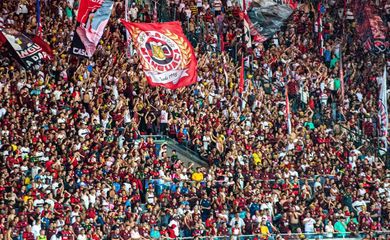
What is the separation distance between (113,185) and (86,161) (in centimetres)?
130

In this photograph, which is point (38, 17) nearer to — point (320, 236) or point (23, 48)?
point (23, 48)

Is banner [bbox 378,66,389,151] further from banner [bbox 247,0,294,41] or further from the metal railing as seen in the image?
the metal railing

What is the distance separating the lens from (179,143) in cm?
4516

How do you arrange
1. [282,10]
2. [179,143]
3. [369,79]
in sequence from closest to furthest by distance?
[179,143]
[282,10]
[369,79]

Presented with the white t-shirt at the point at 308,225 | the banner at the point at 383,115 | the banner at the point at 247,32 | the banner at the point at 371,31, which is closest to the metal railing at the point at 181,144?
the white t-shirt at the point at 308,225

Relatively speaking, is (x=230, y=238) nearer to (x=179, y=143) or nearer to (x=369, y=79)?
(x=179, y=143)

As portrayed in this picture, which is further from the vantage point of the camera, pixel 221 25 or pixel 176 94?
pixel 221 25

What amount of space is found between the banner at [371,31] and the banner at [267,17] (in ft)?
21.0

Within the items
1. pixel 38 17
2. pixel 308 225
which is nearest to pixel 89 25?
pixel 38 17

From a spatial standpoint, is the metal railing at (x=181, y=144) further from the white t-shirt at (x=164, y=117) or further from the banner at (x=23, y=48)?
the banner at (x=23, y=48)

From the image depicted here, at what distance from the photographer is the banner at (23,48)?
43.3 meters

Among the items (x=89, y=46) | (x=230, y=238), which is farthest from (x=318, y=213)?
(x=89, y=46)

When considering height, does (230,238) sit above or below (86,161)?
below

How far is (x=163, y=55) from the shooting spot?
133 ft
